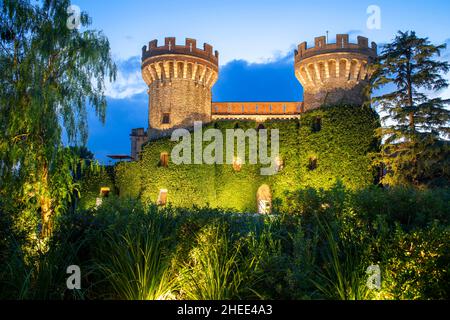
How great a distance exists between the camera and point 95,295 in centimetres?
523

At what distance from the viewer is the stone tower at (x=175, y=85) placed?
960 inches

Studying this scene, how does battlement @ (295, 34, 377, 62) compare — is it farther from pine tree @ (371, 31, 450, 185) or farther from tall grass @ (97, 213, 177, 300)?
tall grass @ (97, 213, 177, 300)

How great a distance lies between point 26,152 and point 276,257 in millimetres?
6726

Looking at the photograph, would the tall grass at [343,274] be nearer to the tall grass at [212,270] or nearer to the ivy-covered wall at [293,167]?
the tall grass at [212,270]

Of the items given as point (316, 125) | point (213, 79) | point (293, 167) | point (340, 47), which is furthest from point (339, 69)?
point (213, 79)

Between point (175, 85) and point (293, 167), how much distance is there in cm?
908

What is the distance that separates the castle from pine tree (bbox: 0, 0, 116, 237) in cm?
1448

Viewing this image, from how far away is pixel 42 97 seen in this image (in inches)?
346

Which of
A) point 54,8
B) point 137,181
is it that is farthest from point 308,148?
point 54,8

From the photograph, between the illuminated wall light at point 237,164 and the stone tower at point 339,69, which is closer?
the illuminated wall light at point 237,164

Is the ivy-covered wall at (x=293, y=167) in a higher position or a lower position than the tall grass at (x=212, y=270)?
higher

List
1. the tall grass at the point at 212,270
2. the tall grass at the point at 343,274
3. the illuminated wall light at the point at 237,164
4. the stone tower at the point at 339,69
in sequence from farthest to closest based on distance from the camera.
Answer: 1. the stone tower at the point at 339,69
2. the illuminated wall light at the point at 237,164
3. the tall grass at the point at 212,270
4. the tall grass at the point at 343,274

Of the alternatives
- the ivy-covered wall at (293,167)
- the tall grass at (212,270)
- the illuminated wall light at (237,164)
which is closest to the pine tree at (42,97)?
the tall grass at (212,270)
